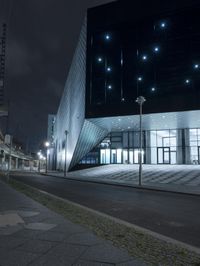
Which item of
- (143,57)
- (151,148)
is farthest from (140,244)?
(151,148)

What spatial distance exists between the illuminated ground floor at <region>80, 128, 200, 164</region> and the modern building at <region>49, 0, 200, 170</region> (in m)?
0.17

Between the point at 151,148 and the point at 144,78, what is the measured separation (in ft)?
44.9

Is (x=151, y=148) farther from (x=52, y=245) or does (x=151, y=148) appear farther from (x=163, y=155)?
(x=52, y=245)

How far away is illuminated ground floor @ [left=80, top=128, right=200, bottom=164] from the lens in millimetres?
47688

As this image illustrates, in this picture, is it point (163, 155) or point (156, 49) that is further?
point (163, 155)

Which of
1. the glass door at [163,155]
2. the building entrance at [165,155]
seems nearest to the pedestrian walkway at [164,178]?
the building entrance at [165,155]

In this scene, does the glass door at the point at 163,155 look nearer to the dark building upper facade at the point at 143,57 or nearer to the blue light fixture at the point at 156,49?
the dark building upper facade at the point at 143,57

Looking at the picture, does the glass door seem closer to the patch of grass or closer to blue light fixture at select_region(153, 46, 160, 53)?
blue light fixture at select_region(153, 46, 160, 53)

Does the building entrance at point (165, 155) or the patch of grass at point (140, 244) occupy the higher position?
the building entrance at point (165, 155)

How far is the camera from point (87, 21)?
49.3 meters

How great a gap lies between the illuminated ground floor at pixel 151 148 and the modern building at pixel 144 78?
0.56 feet

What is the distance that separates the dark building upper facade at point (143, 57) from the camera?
40.5m

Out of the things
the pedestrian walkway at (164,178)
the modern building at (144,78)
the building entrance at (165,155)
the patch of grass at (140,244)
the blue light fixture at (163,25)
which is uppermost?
the blue light fixture at (163,25)

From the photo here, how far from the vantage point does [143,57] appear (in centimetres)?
4506
